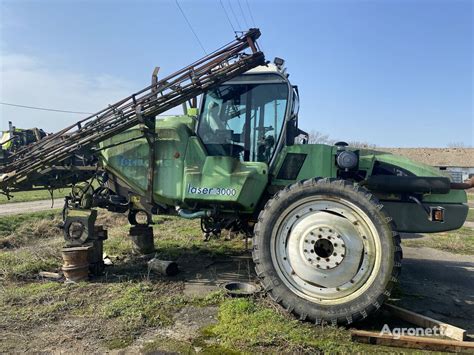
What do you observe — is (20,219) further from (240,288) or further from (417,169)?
(417,169)

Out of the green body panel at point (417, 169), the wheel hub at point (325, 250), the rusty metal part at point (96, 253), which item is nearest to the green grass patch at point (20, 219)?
the rusty metal part at point (96, 253)

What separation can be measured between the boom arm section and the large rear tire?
6.95 ft

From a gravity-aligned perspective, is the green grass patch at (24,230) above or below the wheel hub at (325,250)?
below

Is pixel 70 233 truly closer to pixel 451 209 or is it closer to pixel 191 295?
pixel 191 295

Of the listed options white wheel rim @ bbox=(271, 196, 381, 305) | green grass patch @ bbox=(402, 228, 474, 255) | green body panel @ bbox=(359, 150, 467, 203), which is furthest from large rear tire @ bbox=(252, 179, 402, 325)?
green grass patch @ bbox=(402, 228, 474, 255)

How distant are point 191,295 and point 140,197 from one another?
1.87 m

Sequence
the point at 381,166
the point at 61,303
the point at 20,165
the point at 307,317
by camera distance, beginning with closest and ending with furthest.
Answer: the point at 307,317
the point at 61,303
the point at 381,166
the point at 20,165

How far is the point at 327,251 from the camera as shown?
4051mm

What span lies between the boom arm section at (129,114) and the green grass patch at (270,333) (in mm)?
3041

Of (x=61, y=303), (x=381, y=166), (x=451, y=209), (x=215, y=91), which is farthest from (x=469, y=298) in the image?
(x=61, y=303)

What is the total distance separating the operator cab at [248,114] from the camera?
17.7ft

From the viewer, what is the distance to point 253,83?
550 centimetres

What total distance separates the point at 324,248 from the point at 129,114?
11.2ft

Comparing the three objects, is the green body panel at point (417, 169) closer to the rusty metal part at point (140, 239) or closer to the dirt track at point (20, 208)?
the rusty metal part at point (140, 239)
